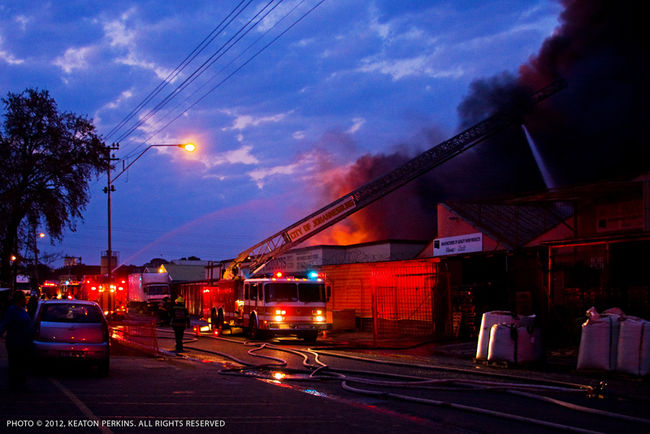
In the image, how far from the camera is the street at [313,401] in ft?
23.5

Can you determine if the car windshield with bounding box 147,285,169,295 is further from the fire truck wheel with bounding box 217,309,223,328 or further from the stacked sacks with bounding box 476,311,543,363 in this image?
the stacked sacks with bounding box 476,311,543,363

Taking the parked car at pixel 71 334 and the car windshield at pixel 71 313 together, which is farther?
the car windshield at pixel 71 313

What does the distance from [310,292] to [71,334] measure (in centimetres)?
1065

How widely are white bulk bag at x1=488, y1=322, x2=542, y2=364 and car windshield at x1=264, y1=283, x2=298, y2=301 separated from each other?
8.98 metres

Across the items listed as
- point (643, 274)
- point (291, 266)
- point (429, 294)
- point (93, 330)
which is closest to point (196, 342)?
point (429, 294)

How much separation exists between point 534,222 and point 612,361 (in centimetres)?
1849

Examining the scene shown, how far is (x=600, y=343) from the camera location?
460 inches

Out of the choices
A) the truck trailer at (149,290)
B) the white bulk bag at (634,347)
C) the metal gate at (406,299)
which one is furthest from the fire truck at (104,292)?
the white bulk bag at (634,347)

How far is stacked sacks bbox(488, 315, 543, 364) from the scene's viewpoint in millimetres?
12969

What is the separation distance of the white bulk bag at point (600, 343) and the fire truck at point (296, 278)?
10444 mm

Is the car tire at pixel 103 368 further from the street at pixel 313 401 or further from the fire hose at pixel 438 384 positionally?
the fire hose at pixel 438 384

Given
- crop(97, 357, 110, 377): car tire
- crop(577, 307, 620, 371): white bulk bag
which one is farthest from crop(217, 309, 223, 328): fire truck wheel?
crop(577, 307, 620, 371): white bulk bag

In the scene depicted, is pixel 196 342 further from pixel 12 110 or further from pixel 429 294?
pixel 12 110

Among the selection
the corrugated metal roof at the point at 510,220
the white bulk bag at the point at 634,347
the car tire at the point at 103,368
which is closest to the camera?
the white bulk bag at the point at 634,347
